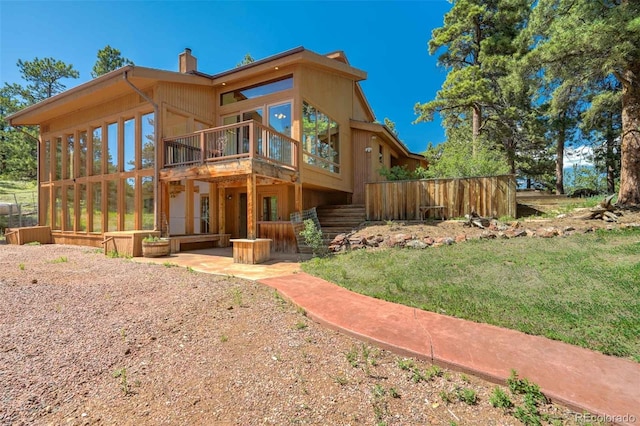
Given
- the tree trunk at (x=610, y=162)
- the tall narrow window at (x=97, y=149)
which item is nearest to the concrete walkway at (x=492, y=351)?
the tall narrow window at (x=97, y=149)

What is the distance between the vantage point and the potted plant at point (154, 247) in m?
8.02

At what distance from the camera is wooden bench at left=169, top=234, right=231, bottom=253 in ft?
29.6

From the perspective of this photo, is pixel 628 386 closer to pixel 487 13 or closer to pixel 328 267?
pixel 328 267

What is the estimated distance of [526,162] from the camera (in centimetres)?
1917

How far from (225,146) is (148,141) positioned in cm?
280

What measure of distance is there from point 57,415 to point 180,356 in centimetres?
88

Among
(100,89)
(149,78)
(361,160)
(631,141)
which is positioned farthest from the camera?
(361,160)

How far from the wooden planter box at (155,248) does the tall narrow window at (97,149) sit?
520 centimetres

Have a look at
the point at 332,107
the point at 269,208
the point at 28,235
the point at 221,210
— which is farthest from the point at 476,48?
the point at 28,235

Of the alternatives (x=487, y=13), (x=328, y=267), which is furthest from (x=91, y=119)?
(x=487, y=13)

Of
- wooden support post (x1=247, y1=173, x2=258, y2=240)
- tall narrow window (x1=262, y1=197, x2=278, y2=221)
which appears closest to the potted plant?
wooden support post (x1=247, y1=173, x2=258, y2=240)

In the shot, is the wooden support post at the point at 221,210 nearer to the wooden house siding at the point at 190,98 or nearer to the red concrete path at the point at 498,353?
the wooden house siding at the point at 190,98

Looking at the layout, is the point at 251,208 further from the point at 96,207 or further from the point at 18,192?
the point at 18,192

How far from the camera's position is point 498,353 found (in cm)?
256
